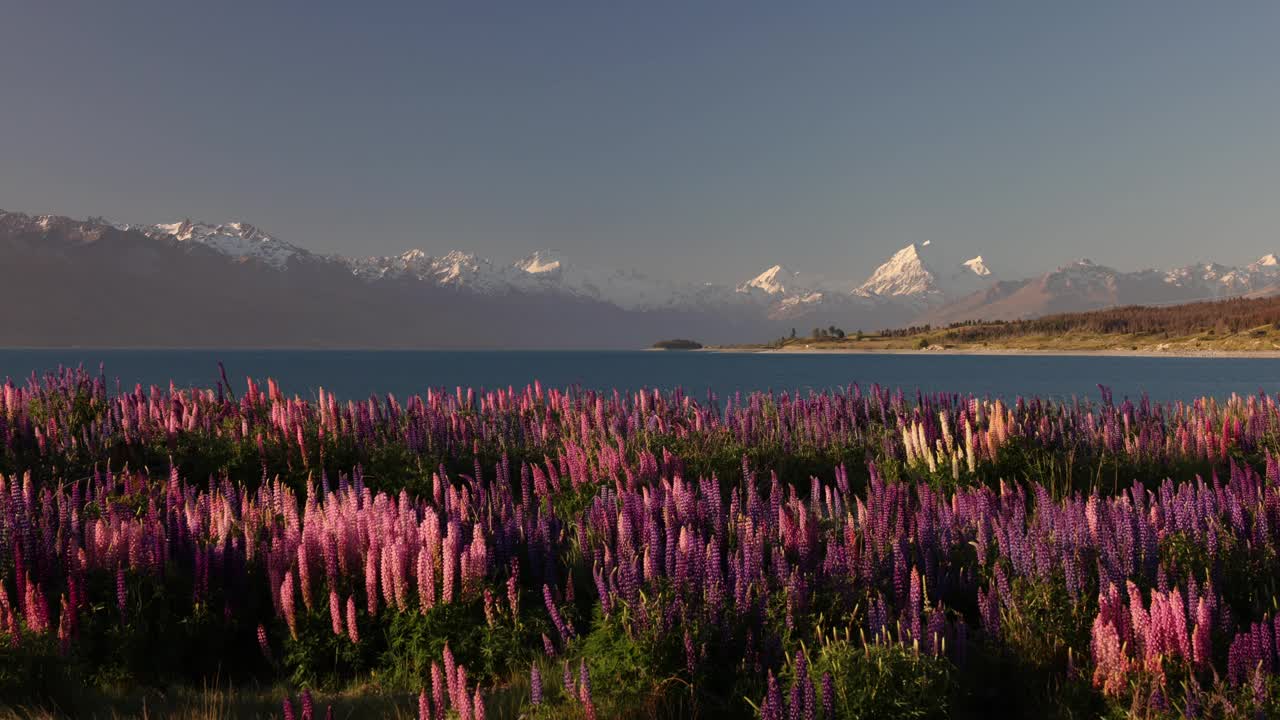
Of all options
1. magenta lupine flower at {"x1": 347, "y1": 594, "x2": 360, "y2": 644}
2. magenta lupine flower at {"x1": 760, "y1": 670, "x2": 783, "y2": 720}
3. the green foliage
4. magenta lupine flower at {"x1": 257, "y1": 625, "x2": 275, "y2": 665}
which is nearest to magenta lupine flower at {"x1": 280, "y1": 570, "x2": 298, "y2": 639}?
magenta lupine flower at {"x1": 257, "y1": 625, "x2": 275, "y2": 665}

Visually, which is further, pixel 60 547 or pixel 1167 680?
pixel 60 547

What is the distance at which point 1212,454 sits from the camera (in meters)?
12.5

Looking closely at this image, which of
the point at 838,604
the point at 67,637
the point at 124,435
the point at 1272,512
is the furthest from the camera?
the point at 124,435

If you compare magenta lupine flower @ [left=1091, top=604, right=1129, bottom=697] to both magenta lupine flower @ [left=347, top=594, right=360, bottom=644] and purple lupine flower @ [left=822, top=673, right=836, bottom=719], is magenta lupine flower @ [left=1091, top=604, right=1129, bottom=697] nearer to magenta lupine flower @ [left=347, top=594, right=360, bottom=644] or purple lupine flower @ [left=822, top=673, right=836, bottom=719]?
purple lupine flower @ [left=822, top=673, right=836, bottom=719]

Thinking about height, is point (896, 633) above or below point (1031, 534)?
below

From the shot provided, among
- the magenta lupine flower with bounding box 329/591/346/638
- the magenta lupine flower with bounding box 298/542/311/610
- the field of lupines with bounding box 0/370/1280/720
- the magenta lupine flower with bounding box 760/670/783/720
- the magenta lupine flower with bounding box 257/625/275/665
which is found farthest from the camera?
the magenta lupine flower with bounding box 298/542/311/610

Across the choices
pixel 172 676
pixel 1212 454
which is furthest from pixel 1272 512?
pixel 172 676

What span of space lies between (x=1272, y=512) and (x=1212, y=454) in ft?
17.8

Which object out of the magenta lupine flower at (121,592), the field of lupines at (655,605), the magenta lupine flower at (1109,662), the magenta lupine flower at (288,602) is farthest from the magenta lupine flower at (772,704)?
the magenta lupine flower at (121,592)

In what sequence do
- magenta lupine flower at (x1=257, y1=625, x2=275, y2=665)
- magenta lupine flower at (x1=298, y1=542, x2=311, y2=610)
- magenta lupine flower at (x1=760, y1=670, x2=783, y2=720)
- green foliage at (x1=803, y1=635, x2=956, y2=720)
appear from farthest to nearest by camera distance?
magenta lupine flower at (x1=298, y1=542, x2=311, y2=610)
magenta lupine flower at (x1=257, y1=625, x2=275, y2=665)
green foliage at (x1=803, y1=635, x2=956, y2=720)
magenta lupine flower at (x1=760, y1=670, x2=783, y2=720)

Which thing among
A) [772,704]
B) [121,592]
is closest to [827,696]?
[772,704]

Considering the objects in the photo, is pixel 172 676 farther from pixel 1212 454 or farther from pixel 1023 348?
pixel 1023 348

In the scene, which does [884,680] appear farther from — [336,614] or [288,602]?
[288,602]

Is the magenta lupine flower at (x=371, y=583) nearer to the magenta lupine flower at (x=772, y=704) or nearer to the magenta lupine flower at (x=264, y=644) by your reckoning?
the magenta lupine flower at (x=264, y=644)
